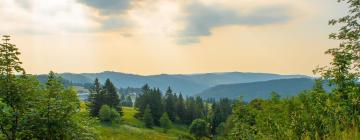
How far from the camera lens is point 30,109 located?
48.6 feet

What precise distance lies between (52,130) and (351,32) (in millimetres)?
14949

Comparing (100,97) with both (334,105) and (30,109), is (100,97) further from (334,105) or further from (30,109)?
(334,105)

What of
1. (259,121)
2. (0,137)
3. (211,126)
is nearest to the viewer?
(0,137)

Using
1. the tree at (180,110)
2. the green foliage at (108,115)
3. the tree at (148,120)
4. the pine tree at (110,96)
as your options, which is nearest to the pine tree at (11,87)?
the green foliage at (108,115)

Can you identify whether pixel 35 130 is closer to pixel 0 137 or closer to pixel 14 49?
pixel 0 137

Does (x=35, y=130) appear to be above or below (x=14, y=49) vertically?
below

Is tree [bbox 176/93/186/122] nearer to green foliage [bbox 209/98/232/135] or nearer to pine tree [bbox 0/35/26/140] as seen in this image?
green foliage [bbox 209/98/232/135]

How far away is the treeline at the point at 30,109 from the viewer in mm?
14641

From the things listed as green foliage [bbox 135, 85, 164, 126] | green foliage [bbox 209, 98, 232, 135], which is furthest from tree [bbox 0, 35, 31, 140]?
green foliage [bbox 209, 98, 232, 135]

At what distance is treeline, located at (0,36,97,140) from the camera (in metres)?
14.6

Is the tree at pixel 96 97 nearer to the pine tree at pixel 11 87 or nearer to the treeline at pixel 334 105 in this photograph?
the treeline at pixel 334 105

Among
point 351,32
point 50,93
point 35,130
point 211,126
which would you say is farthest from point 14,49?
point 211,126

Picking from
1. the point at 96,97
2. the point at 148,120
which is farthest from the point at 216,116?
the point at 96,97

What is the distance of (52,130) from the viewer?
14.9 meters
